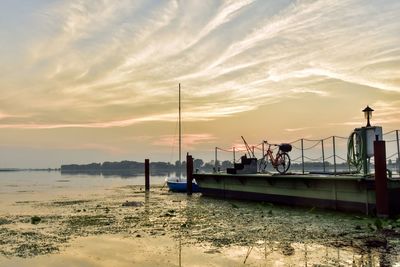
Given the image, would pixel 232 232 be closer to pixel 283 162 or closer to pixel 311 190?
pixel 311 190

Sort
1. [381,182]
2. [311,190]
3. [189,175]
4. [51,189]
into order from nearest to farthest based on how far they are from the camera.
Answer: [381,182] → [311,190] → [189,175] → [51,189]

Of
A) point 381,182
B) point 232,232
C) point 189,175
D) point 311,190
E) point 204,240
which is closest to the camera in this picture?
point 204,240

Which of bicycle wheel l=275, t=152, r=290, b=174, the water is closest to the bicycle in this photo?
bicycle wheel l=275, t=152, r=290, b=174

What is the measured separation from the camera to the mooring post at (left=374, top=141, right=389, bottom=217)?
16.4 metres

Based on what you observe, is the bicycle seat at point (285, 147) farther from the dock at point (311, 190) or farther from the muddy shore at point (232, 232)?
the muddy shore at point (232, 232)

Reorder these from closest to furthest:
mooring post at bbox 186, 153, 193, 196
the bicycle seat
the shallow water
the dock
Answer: the shallow water < the dock < the bicycle seat < mooring post at bbox 186, 153, 193, 196

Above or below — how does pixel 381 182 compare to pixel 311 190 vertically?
above

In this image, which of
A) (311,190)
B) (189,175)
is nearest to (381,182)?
(311,190)

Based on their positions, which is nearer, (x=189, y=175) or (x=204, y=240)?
(x=204, y=240)

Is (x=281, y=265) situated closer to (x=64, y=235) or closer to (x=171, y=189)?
(x=64, y=235)

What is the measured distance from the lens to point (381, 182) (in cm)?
1656

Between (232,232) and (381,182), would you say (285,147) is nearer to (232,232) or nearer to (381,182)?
(381,182)

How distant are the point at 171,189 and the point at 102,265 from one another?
1114 inches

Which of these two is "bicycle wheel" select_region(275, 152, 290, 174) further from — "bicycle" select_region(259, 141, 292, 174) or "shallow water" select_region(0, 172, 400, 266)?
"shallow water" select_region(0, 172, 400, 266)
